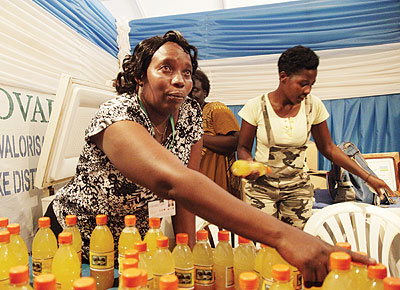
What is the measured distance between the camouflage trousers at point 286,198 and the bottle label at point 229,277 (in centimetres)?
103

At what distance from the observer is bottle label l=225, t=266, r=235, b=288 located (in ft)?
3.32

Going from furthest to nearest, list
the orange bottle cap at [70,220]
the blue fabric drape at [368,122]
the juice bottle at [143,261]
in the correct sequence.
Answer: the blue fabric drape at [368,122]
the orange bottle cap at [70,220]
the juice bottle at [143,261]

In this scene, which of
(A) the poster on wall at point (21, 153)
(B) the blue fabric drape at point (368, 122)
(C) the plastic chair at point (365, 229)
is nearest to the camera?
(C) the plastic chair at point (365, 229)

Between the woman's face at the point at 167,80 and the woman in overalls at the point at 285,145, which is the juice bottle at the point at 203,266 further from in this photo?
the woman in overalls at the point at 285,145

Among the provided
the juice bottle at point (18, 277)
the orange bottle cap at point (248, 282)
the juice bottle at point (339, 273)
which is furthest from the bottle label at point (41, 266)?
the juice bottle at point (339, 273)

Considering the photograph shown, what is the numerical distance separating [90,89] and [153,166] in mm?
1491

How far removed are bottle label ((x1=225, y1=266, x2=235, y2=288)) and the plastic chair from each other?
869 mm

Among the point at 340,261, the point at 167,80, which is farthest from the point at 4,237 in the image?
the point at 340,261

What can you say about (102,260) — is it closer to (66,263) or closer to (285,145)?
(66,263)

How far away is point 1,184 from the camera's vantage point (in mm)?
1870

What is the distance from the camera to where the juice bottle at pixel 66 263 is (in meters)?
0.97

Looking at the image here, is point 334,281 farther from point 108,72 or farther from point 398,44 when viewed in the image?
point 398,44

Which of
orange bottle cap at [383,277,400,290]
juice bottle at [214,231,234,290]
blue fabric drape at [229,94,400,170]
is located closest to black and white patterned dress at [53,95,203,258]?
juice bottle at [214,231,234,290]

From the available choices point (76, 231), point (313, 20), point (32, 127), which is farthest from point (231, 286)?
point (313, 20)
